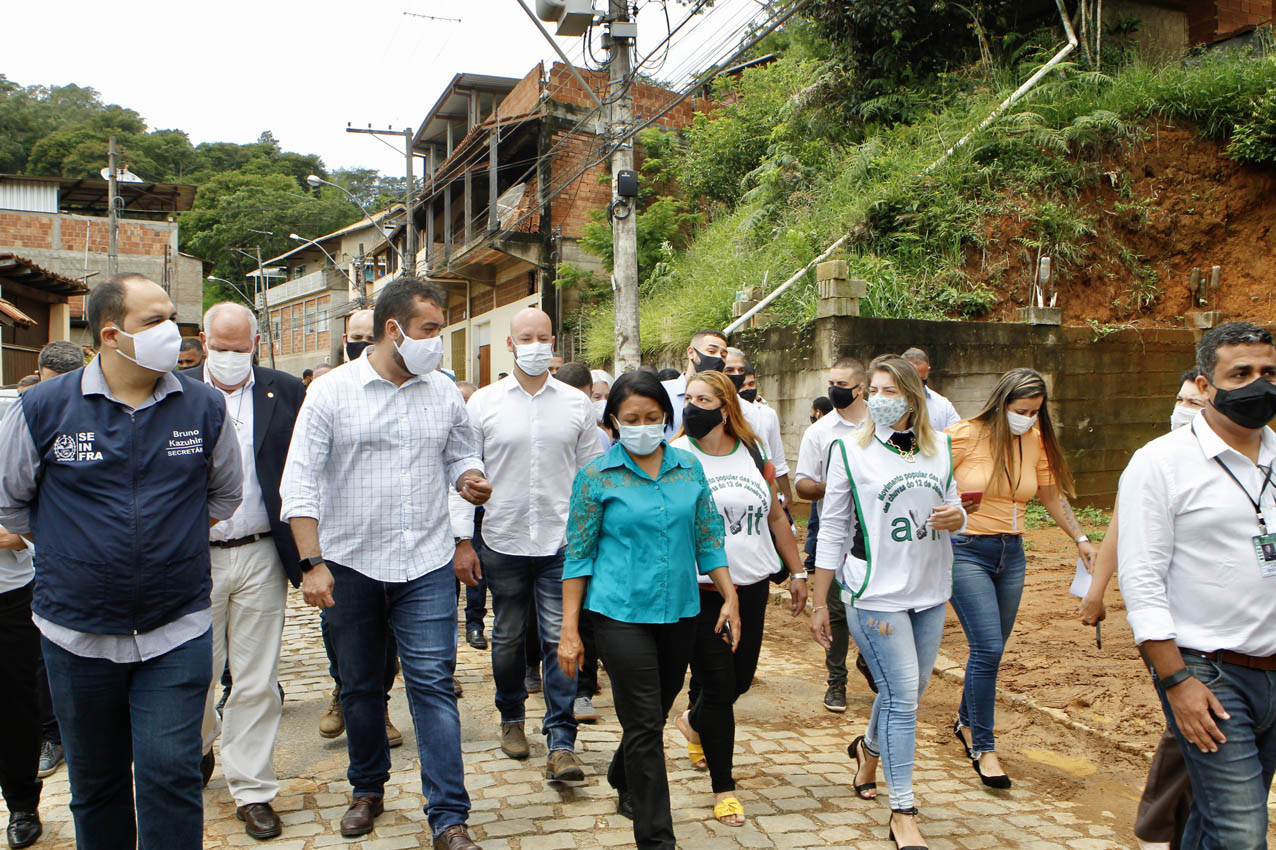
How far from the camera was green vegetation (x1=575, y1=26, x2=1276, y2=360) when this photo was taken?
12.5 metres

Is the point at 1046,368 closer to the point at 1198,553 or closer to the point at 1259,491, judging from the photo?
the point at 1259,491

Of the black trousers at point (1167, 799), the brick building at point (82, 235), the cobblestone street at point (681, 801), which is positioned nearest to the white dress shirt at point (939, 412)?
the cobblestone street at point (681, 801)

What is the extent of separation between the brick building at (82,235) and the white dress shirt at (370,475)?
117 feet

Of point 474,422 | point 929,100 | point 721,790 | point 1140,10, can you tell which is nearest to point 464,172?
point 929,100

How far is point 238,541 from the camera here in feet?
13.6

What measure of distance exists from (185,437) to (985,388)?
9471 millimetres

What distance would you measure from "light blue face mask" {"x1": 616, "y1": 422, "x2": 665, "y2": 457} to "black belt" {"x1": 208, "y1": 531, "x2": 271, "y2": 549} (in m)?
1.74

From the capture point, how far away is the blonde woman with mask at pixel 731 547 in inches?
159

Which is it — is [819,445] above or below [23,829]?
above

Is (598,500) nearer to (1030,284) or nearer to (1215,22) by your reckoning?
(1030,284)

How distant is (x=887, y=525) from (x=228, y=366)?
3.08 metres

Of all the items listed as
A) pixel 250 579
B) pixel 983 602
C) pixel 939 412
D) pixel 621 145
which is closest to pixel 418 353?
pixel 250 579

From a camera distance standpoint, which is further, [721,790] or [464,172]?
[464,172]

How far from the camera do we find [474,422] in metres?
5.01
